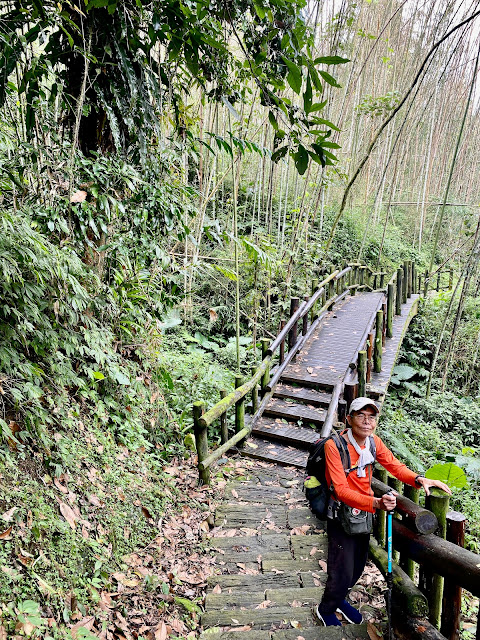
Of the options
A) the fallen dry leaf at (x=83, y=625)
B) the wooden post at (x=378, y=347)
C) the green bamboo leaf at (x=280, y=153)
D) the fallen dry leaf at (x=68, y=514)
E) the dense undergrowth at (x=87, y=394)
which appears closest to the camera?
the green bamboo leaf at (x=280, y=153)

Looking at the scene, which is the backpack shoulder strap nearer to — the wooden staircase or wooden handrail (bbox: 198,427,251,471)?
wooden handrail (bbox: 198,427,251,471)

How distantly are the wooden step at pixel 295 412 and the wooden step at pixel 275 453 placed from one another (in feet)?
1.68

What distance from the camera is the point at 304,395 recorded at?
6426 millimetres

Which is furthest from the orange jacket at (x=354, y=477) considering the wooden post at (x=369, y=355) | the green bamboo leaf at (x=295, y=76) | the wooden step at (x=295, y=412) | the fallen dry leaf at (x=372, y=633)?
the wooden post at (x=369, y=355)

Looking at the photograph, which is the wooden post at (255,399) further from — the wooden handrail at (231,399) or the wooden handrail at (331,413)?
the wooden handrail at (331,413)

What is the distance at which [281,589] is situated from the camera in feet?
9.70

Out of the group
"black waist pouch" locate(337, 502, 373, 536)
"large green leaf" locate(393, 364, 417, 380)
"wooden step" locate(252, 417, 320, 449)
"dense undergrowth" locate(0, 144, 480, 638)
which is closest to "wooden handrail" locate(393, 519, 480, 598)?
"black waist pouch" locate(337, 502, 373, 536)

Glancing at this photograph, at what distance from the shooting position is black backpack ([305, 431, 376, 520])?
2586 millimetres

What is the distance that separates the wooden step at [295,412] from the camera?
5910mm

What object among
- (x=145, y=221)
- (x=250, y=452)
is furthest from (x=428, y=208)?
(x=145, y=221)

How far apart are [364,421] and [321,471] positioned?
0.44 metres

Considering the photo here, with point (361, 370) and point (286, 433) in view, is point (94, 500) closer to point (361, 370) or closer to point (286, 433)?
point (286, 433)

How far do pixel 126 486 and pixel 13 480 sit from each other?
1.19 m

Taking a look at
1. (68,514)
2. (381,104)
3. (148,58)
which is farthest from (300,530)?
(381,104)
